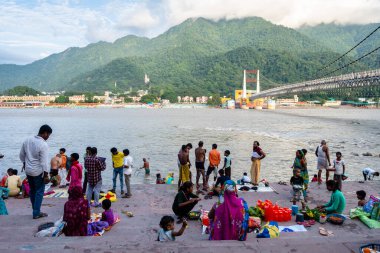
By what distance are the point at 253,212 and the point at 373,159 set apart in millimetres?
20310

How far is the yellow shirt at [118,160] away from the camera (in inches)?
385

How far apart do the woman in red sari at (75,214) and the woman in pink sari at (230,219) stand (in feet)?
7.77

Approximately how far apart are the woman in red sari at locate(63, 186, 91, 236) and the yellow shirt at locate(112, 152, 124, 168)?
12.8 ft

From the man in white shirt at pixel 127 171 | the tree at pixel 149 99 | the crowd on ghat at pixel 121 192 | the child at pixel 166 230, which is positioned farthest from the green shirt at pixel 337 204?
the tree at pixel 149 99

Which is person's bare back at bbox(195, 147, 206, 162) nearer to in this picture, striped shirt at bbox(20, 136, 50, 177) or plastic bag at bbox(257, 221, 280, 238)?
plastic bag at bbox(257, 221, 280, 238)

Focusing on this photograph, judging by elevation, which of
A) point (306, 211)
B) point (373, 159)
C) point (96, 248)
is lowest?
point (373, 159)

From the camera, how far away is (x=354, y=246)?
485cm

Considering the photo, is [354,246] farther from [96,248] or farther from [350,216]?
[96,248]

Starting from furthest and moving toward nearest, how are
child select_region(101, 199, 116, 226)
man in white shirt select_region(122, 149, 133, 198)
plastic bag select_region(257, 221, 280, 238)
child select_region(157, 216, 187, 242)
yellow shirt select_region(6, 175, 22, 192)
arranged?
man in white shirt select_region(122, 149, 133, 198) < yellow shirt select_region(6, 175, 22, 192) < child select_region(101, 199, 116, 226) < plastic bag select_region(257, 221, 280, 238) < child select_region(157, 216, 187, 242)

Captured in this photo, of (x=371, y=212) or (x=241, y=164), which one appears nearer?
(x=371, y=212)

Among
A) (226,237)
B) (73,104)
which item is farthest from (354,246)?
(73,104)

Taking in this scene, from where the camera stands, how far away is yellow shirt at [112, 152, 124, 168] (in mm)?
9773

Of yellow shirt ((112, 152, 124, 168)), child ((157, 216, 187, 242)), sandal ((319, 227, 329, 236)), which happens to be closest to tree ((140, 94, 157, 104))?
yellow shirt ((112, 152, 124, 168))

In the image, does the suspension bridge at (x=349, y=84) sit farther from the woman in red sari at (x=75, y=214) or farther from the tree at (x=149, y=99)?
the tree at (x=149, y=99)
